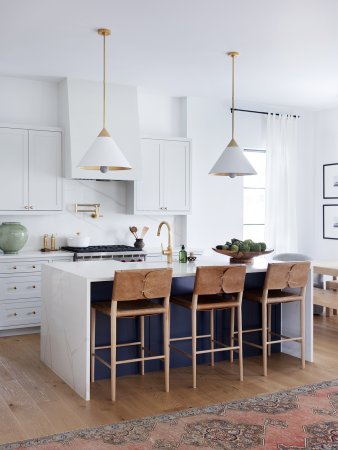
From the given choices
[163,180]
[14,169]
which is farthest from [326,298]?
[14,169]

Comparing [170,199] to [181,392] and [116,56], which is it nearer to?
[116,56]

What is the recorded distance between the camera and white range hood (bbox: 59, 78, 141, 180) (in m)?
6.21

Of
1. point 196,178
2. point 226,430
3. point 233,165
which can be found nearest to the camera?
point 226,430

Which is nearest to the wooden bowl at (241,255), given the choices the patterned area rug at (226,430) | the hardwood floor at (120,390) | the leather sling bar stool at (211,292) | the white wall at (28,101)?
the leather sling bar stool at (211,292)

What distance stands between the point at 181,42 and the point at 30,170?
226 centimetres

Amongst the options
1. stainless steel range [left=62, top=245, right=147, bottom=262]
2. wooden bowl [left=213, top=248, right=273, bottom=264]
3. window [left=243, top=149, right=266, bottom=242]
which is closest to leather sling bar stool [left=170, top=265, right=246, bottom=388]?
wooden bowl [left=213, top=248, right=273, bottom=264]

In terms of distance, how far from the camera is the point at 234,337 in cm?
502

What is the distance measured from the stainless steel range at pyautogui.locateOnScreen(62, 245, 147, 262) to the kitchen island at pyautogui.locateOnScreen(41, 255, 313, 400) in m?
1.33

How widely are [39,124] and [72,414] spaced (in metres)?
3.85

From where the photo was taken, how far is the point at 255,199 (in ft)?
26.3

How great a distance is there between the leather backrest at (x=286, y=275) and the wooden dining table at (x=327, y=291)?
1.67 metres

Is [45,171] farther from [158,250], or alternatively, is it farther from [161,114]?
[161,114]

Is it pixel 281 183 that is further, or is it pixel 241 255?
pixel 281 183

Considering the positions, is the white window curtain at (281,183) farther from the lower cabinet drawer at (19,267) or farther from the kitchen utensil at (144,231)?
the lower cabinet drawer at (19,267)
